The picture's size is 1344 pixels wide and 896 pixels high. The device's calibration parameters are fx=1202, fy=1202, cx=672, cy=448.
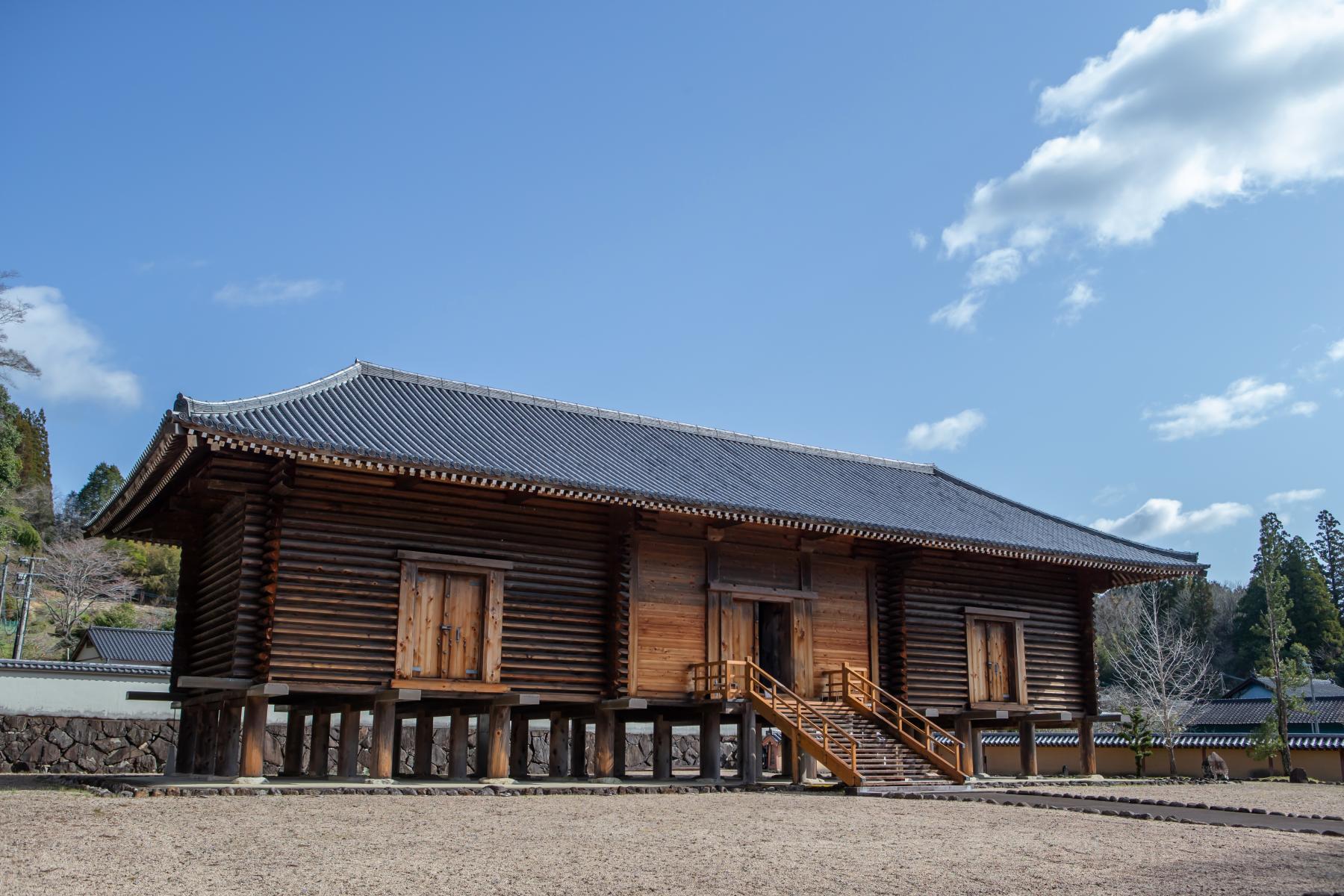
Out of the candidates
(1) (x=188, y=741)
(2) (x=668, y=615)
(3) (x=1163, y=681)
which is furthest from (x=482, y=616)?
(3) (x=1163, y=681)

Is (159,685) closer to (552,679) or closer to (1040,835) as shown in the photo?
(552,679)

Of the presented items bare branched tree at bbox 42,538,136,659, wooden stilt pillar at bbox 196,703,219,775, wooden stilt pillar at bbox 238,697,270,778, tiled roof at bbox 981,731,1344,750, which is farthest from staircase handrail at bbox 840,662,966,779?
bare branched tree at bbox 42,538,136,659

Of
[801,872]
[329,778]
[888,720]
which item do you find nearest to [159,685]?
[329,778]

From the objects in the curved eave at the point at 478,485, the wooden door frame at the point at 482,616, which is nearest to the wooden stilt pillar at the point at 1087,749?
the curved eave at the point at 478,485

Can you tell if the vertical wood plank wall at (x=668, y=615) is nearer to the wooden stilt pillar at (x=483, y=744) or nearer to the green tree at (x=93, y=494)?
the wooden stilt pillar at (x=483, y=744)

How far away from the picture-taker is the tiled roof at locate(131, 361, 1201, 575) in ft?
63.7

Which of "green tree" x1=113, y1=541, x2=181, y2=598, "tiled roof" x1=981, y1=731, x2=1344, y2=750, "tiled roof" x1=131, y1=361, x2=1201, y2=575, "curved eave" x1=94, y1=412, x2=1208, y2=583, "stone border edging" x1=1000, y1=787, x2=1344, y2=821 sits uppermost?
"green tree" x1=113, y1=541, x2=181, y2=598

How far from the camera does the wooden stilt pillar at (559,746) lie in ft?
74.9

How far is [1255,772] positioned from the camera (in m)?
35.6

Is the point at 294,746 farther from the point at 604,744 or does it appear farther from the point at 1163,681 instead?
the point at 1163,681

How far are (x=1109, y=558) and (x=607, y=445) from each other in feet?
36.9

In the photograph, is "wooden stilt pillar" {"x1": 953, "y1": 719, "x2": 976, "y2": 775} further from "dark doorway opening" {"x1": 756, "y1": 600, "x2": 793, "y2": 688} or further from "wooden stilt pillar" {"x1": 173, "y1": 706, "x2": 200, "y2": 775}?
"wooden stilt pillar" {"x1": 173, "y1": 706, "x2": 200, "y2": 775}

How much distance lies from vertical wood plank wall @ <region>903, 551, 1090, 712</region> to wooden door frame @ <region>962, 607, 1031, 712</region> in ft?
0.41

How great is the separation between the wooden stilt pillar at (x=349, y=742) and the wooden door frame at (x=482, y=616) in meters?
2.43
